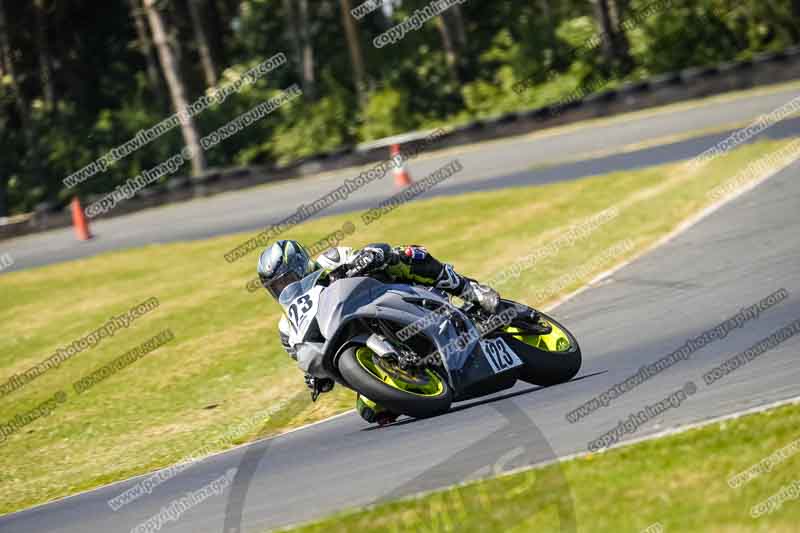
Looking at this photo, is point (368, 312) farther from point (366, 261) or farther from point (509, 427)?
point (509, 427)

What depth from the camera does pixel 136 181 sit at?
132 feet

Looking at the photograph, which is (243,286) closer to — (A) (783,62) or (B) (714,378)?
(B) (714,378)

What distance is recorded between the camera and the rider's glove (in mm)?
8578

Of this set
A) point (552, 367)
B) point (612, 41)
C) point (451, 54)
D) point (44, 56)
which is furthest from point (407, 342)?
point (44, 56)

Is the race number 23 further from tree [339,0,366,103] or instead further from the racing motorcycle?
tree [339,0,366,103]

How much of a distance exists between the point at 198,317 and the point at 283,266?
9.15 meters

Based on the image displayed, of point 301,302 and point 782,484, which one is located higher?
point 301,302

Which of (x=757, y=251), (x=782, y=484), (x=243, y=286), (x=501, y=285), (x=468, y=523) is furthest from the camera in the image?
(x=243, y=286)

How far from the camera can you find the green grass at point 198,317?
11.6 meters

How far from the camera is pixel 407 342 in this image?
28.5 ft

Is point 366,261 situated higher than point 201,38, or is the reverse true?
point 201,38

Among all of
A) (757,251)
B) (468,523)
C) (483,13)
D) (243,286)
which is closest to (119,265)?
(243,286)

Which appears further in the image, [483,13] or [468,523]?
[483,13]

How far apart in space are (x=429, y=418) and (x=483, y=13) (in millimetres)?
41555
